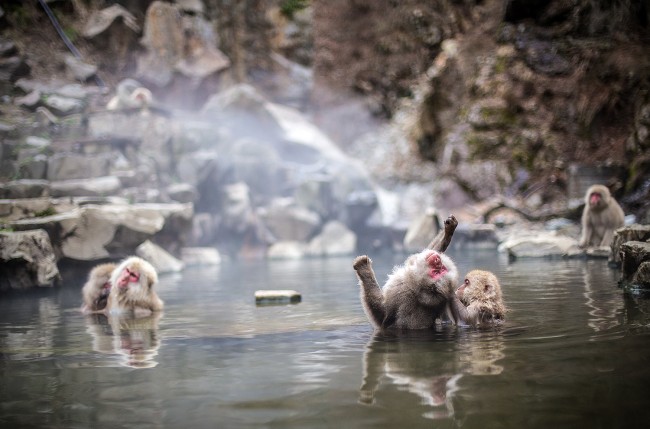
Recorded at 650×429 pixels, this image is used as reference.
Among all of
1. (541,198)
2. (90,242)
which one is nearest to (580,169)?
(541,198)

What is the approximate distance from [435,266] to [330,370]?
1.10m

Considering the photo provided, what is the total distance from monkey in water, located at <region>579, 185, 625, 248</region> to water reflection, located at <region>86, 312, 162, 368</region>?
19.1 feet

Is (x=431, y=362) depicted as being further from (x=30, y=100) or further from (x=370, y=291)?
(x=30, y=100)

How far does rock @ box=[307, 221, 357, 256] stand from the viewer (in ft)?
55.0

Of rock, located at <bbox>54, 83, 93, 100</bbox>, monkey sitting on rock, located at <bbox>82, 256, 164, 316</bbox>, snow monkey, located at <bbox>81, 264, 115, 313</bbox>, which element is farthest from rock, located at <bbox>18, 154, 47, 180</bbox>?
monkey sitting on rock, located at <bbox>82, 256, 164, 316</bbox>

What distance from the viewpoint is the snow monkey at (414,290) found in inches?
156

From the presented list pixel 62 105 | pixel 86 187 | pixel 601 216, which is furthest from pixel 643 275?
pixel 62 105

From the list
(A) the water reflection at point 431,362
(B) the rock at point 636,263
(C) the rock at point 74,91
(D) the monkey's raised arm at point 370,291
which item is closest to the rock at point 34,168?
(C) the rock at point 74,91

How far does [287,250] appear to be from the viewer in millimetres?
16719

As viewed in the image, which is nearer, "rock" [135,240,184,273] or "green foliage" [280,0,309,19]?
"rock" [135,240,184,273]

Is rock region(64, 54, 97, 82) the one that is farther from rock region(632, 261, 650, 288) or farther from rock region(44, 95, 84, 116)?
rock region(632, 261, 650, 288)

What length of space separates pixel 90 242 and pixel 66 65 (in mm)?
11806

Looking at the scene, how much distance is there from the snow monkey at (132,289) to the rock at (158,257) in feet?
18.3

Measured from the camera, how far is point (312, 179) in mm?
18250
